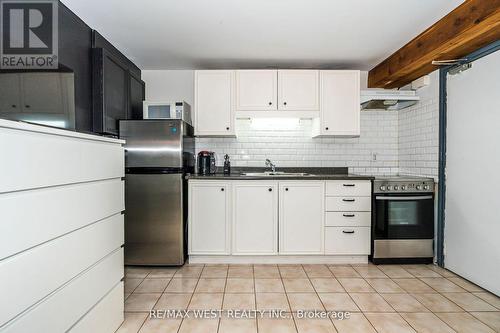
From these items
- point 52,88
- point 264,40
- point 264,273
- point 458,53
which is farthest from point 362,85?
point 52,88

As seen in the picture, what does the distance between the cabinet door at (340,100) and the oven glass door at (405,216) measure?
91 centimetres

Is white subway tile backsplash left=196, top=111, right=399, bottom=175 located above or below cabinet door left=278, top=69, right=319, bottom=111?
below

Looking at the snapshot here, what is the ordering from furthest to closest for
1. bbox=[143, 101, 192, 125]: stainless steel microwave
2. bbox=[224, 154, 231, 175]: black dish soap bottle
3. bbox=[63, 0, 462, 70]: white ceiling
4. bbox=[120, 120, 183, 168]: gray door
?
bbox=[224, 154, 231, 175]: black dish soap bottle
bbox=[143, 101, 192, 125]: stainless steel microwave
bbox=[120, 120, 183, 168]: gray door
bbox=[63, 0, 462, 70]: white ceiling

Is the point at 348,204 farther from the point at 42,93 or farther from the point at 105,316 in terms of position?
the point at 42,93

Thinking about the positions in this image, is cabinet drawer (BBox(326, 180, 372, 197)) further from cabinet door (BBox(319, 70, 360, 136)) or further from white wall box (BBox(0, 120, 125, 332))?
white wall box (BBox(0, 120, 125, 332))

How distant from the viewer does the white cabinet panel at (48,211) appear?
1037 mm

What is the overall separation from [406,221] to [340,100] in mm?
1558

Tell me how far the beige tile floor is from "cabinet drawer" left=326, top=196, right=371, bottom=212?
61 centimetres

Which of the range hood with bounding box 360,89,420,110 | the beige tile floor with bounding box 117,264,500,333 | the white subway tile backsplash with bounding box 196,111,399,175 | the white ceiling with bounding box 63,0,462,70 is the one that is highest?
the white ceiling with bounding box 63,0,462,70

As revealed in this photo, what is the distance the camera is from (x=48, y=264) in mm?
1234

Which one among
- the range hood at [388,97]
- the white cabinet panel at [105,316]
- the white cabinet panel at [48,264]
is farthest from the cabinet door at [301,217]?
the white cabinet panel at [48,264]

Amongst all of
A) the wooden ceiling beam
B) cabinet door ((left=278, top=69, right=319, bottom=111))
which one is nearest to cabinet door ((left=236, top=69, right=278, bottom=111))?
cabinet door ((left=278, top=69, right=319, bottom=111))

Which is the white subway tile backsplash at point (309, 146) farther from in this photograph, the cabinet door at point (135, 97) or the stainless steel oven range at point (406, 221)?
the cabinet door at point (135, 97)

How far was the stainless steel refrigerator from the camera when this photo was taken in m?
2.93
